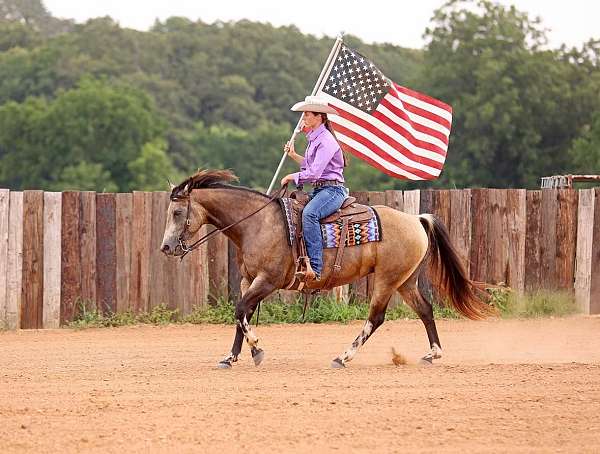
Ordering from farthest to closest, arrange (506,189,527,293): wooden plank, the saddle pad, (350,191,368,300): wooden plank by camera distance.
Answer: (506,189,527,293): wooden plank
(350,191,368,300): wooden plank
the saddle pad

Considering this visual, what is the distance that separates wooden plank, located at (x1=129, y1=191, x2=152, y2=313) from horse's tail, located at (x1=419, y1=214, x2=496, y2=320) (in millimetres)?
4450

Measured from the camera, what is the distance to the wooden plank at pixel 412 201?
635 inches

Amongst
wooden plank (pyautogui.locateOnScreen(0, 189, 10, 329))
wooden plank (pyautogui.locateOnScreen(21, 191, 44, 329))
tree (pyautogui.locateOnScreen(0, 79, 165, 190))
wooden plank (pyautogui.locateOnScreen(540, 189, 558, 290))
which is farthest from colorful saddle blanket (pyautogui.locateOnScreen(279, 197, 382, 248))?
tree (pyautogui.locateOnScreen(0, 79, 165, 190))

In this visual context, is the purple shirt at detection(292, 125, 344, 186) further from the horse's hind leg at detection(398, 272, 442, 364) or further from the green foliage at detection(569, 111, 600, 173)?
the green foliage at detection(569, 111, 600, 173)

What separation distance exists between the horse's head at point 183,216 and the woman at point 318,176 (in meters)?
0.84

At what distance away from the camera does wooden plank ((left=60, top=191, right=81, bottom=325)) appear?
49.5 ft

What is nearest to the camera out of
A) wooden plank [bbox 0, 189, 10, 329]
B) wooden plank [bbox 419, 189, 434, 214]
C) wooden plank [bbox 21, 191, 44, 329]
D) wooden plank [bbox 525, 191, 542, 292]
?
wooden plank [bbox 0, 189, 10, 329]

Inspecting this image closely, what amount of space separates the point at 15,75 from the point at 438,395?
7169 cm

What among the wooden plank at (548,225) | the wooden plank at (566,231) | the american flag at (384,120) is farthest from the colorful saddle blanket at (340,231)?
the wooden plank at (566,231)

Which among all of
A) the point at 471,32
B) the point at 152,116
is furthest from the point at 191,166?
the point at 471,32

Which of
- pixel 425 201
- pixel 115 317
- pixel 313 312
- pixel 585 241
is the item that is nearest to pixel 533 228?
pixel 585 241

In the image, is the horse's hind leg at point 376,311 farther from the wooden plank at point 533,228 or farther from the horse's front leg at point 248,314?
the wooden plank at point 533,228

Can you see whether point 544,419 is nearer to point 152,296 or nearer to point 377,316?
point 377,316

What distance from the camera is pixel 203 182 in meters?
11.5
